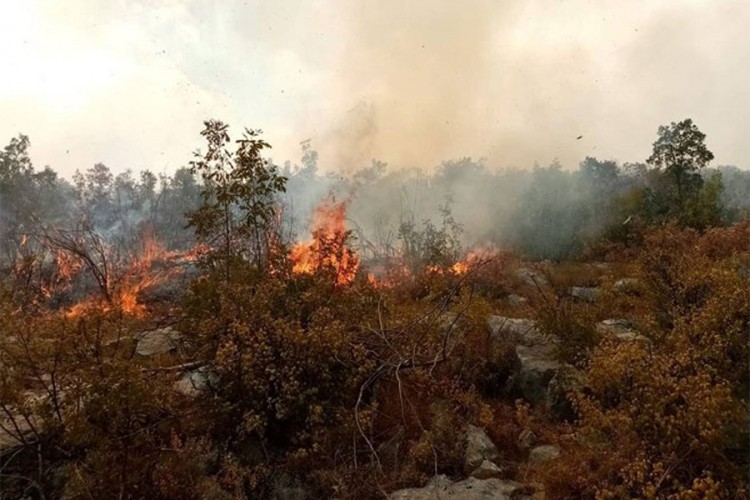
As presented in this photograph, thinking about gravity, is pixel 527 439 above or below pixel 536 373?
below

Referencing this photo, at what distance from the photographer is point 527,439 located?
617 centimetres

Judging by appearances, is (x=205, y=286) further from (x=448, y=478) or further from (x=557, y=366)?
(x=557, y=366)

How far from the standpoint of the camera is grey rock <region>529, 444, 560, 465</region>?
5648mm

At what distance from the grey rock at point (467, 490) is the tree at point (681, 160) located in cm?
2098

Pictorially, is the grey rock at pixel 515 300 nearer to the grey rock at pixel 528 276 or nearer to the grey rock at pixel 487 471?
the grey rock at pixel 528 276

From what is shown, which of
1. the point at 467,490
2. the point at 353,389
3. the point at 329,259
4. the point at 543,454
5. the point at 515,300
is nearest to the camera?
the point at 467,490

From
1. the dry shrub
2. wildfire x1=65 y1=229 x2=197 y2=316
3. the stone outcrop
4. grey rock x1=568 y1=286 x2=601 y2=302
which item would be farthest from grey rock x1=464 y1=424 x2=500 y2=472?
grey rock x1=568 y1=286 x2=601 y2=302

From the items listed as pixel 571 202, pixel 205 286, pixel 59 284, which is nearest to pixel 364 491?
pixel 205 286

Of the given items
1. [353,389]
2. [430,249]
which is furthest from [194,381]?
[430,249]

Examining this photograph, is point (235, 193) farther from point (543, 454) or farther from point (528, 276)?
point (528, 276)

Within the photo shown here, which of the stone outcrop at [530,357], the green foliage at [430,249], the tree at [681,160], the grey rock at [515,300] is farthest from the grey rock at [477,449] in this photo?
the tree at [681,160]

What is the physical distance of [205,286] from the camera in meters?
7.80

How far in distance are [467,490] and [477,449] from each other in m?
0.79

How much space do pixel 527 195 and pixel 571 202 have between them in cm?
238
